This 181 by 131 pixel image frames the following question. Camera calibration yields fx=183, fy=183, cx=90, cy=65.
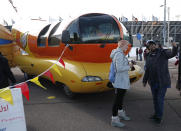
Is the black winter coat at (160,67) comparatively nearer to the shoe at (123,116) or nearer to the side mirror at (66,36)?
the shoe at (123,116)

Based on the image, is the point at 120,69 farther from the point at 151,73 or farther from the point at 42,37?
the point at 42,37

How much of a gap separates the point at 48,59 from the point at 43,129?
2.76 meters

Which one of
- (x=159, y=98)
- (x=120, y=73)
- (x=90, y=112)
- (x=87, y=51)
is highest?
(x=87, y=51)

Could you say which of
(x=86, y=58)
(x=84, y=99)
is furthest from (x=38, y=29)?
(x=84, y=99)

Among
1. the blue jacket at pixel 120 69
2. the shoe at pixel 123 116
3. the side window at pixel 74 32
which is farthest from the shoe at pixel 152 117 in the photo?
the side window at pixel 74 32

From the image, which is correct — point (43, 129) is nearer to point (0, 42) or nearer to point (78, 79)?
point (78, 79)

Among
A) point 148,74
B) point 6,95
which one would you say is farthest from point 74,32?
point 6,95

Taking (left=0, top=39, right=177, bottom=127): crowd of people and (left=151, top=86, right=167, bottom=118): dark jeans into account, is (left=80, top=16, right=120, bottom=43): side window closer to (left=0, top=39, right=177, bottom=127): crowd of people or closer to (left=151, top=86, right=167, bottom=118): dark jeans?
(left=0, top=39, right=177, bottom=127): crowd of people

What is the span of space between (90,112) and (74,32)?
7.00 feet

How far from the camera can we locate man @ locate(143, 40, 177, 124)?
141 inches

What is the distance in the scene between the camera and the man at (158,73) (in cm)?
359

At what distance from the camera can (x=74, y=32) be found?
195 inches

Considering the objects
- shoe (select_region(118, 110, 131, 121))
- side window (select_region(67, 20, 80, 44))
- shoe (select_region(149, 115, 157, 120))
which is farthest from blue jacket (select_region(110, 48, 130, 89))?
side window (select_region(67, 20, 80, 44))

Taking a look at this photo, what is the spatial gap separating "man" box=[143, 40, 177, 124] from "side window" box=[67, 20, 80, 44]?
1936 millimetres
